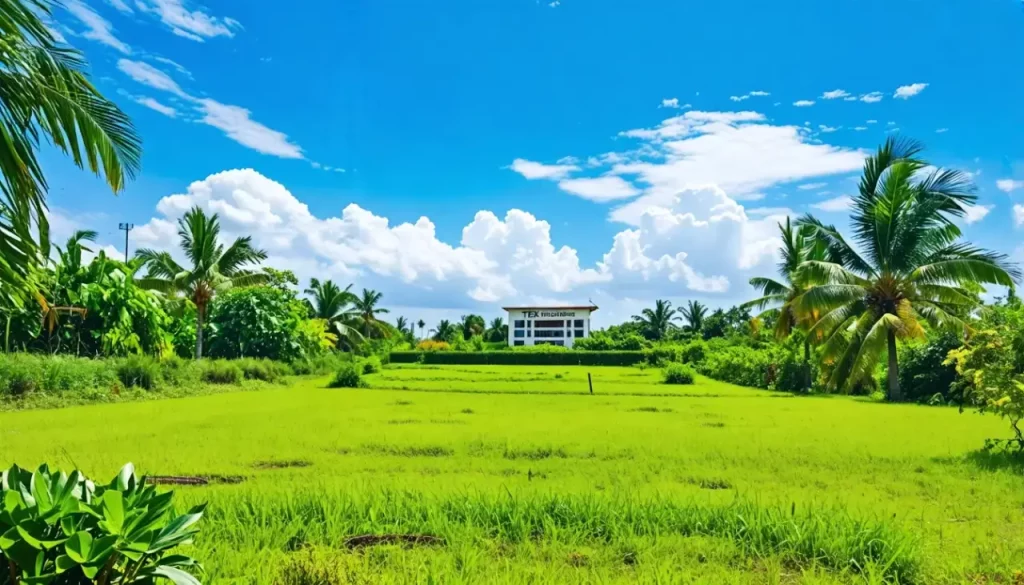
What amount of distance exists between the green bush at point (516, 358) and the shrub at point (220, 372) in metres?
18.4

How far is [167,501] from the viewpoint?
231 cm

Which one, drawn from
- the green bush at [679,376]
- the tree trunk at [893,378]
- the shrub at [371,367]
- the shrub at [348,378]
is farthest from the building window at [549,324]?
the tree trunk at [893,378]

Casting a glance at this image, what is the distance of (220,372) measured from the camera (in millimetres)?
20500

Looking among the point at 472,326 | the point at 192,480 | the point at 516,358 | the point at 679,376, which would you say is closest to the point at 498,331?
the point at 472,326

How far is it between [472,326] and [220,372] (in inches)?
1776

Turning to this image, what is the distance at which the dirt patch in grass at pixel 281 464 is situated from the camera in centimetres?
672

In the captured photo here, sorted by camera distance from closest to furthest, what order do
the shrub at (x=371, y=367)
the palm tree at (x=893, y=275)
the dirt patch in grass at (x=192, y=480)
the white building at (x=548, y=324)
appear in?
1. the dirt patch in grass at (x=192, y=480)
2. the palm tree at (x=893, y=275)
3. the shrub at (x=371, y=367)
4. the white building at (x=548, y=324)

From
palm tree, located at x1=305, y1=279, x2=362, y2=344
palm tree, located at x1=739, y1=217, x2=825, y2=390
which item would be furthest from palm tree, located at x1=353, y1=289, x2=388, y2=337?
palm tree, located at x1=739, y1=217, x2=825, y2=390

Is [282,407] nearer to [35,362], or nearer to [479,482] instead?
[35,362]

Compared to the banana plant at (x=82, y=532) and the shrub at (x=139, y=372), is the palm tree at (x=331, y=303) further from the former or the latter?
the banana plant at (x=82, y=532)

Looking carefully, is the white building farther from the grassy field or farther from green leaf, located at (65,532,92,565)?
green leaf, located at (65,532,92,565)

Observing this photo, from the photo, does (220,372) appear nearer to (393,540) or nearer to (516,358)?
(393,540)

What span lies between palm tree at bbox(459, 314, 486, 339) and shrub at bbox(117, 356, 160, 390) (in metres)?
46.0

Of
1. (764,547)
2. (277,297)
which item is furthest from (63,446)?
(277,297)
